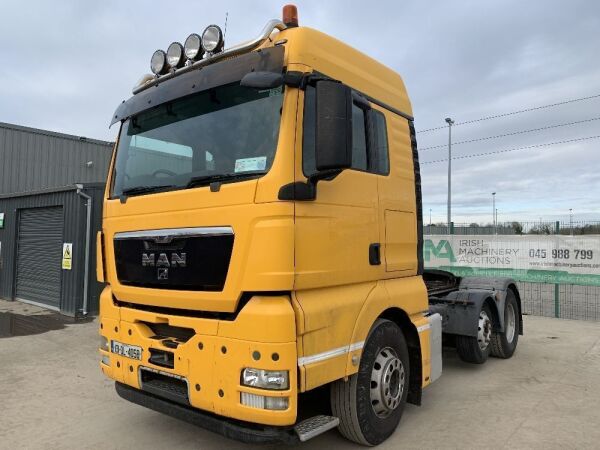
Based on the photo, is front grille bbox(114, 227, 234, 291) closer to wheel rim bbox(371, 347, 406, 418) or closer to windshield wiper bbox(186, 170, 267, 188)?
windshield wiper bbox(186, 170, 267, 188)

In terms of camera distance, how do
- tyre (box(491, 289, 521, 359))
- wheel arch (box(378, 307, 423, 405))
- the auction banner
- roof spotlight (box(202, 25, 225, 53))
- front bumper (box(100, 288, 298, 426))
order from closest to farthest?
front bumper (box(100, 288, 298, 426)), roof spotlight (box(202, 25, 225, 53)), wheel arch (box(378, 307, 423, 405)), tyre (box(491, 289, 521, 359)), the auction banner

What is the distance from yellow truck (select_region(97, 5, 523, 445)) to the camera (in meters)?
3.03

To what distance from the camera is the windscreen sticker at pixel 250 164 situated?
3.16 m

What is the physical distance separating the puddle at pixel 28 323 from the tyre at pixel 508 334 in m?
7.84

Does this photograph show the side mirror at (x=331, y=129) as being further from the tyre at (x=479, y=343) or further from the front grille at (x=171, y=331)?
the tyre at (x=479, y=343)

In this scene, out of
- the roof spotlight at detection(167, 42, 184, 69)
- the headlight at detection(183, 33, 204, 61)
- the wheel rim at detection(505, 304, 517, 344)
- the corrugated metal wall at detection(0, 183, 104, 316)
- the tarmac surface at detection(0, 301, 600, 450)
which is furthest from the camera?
the corrugated metal wall at detection(0, 183, 104, 316)

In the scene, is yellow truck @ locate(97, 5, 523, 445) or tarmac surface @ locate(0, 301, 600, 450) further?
tarmac surface @ locate(0, 301, 600, 450)

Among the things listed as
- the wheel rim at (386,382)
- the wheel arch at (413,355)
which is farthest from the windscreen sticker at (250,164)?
the wheel arch at (413,355)

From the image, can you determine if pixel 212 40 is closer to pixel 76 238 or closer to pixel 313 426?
pixel 313 426

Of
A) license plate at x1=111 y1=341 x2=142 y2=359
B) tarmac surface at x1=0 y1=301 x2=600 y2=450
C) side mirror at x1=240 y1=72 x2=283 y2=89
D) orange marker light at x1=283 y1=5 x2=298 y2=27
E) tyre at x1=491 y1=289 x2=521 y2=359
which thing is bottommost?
tarmac surface at x1=0 y1=301 x2=600 y2=450

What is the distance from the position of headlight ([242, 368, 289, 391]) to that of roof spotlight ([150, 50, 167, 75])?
2.62 metres

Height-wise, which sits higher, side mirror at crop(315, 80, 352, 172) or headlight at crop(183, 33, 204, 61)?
headlight at crop(183, 33, 204, 61)

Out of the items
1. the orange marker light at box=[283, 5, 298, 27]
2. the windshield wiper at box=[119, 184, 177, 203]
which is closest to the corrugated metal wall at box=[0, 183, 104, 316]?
the windshield wiper at box=[119, 184, 177, 203]

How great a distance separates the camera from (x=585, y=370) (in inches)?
247
